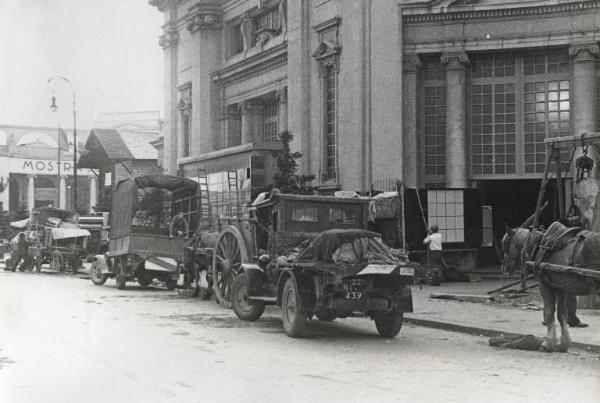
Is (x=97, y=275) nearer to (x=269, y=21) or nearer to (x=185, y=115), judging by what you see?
(x=269, y=21)

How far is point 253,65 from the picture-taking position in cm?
3103

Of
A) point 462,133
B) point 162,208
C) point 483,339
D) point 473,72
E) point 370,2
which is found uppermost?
point 370,2

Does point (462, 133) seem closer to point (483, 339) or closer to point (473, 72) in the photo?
point (473, 72)

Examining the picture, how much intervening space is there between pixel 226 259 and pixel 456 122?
10.3 m

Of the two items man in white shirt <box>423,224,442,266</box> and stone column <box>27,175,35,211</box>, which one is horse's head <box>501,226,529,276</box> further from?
stone column <box>27,175,35,211</box>

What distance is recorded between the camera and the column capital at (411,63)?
23891 mm

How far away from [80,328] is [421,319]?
5703 mm

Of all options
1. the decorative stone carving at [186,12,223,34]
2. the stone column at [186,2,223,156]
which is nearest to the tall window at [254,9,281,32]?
the decorative stone carving at [186,12,223,34]

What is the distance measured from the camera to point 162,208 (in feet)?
73.7

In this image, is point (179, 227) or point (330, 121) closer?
point (179, 227)

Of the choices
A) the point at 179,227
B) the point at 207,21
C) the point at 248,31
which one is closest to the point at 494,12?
the point at 179,227

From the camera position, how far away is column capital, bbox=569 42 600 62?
867 inches

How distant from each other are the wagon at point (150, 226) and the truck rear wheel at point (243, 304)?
6.60 metres

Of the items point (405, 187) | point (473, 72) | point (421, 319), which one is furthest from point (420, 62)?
point (421, 319)
